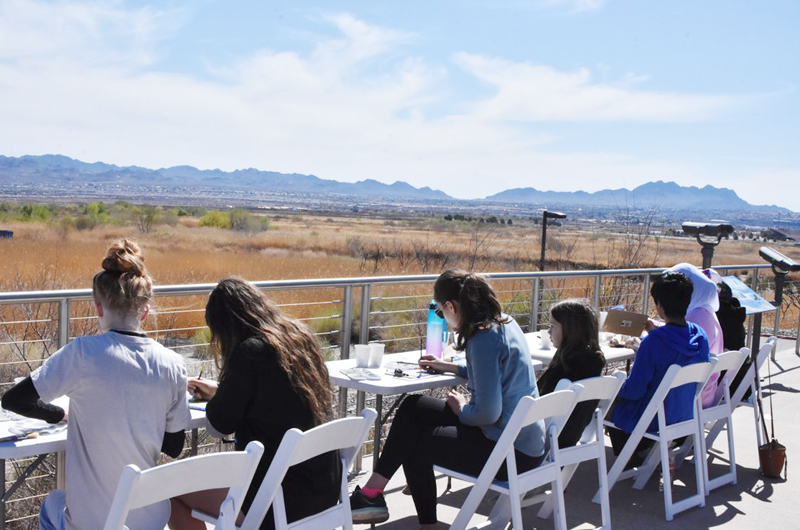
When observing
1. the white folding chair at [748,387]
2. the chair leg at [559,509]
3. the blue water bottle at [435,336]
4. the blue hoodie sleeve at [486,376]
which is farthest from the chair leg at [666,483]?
the blue water bottle at [435,336]

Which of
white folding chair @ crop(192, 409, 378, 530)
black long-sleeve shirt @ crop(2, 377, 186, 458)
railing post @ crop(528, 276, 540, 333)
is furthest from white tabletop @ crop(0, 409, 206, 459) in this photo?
railing post @ crop(528, 276, 540, 333)

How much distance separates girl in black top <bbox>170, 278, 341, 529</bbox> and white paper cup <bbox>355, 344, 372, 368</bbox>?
1310 millimetres

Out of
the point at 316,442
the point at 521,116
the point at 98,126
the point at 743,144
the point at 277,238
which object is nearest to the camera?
the point at 316,442

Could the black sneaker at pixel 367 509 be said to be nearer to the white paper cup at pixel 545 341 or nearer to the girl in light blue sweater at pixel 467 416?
the girl in light blue sweater at pixel 467 416

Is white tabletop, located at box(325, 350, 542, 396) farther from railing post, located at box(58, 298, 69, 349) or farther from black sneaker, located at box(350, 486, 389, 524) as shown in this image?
railing post, located at box(58, 298, 69, 349)

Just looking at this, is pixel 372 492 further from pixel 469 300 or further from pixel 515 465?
pixel 469 300

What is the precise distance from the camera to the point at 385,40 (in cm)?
1753

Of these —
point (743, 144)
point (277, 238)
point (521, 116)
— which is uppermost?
point (521, 116)

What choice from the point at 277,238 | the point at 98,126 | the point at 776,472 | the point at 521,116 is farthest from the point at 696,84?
the point at 98,126

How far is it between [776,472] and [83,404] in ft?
13.0

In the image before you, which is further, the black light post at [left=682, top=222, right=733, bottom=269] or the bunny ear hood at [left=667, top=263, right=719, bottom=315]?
the black light post at [left=682, top=222, right=733, bottom=269]

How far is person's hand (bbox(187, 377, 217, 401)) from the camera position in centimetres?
313

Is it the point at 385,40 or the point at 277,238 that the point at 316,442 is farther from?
the point at 277,238

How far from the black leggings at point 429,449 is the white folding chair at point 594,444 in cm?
28
